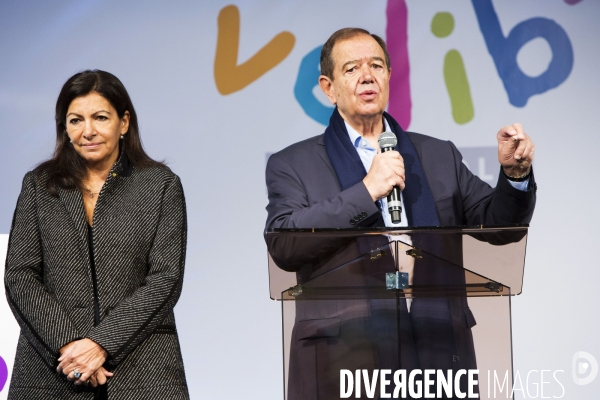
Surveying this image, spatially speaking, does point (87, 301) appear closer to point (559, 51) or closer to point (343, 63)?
point (343, 63)

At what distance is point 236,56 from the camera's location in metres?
3.68

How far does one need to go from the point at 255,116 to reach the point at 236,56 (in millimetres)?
283

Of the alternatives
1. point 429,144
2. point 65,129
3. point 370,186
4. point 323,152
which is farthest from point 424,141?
point 65,129

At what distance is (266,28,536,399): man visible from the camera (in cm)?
179

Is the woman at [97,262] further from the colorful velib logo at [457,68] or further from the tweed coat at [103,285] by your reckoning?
the colorful velib logo at [457,68]

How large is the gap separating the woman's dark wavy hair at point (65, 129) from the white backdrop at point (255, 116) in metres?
1.12

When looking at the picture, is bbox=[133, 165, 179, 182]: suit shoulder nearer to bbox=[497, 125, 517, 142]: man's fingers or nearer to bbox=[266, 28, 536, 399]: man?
bbox=[266, 28, 536, 399]: man

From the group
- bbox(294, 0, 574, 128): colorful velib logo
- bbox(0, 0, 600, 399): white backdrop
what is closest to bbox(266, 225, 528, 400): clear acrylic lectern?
bbox(0, 0, 600, 399): white backdrop

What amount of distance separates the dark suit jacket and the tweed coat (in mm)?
344

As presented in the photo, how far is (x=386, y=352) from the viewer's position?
177 centimetres

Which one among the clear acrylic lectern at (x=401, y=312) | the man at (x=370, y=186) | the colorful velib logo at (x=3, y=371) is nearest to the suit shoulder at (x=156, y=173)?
the man at (x=370, y=186)

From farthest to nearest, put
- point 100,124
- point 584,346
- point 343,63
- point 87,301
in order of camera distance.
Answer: point 584,346 → point 343,63 → point 100,124 → point 87,301

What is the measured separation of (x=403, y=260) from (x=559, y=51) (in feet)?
7.51

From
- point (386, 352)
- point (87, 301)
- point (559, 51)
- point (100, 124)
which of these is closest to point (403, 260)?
point (386, 352)
